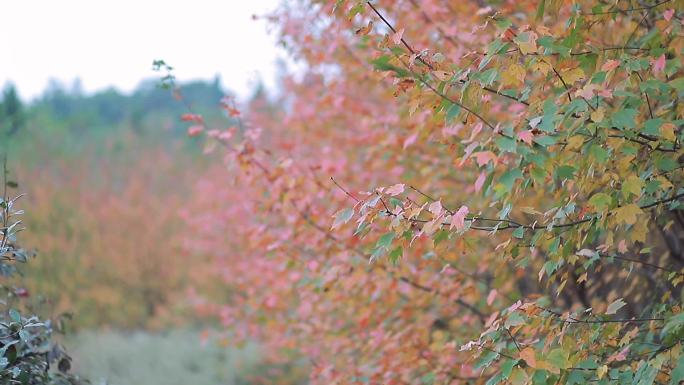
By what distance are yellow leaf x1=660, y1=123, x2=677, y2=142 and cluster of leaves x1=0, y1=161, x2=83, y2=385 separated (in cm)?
252

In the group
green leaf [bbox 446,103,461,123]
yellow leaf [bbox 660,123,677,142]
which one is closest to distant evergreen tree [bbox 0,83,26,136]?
green leaf [bbox 446,103,461,123]

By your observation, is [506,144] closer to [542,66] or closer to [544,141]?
[544,141]

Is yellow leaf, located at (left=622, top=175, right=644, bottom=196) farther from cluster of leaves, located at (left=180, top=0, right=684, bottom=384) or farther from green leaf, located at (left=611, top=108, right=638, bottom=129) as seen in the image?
green leaf, located at (left=611, top=108, right=638, bottom=129)

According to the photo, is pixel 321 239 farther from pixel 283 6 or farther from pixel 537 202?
pixel 283 6

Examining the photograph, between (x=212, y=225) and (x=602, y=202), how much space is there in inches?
408

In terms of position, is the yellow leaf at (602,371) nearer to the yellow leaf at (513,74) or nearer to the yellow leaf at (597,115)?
the yellow leaf at (597,115)

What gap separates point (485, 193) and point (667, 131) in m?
0.70

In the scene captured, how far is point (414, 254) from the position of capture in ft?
15.5

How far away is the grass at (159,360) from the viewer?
995 cm

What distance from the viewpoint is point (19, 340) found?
290 cm

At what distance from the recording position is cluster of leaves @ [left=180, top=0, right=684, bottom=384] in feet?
8.43

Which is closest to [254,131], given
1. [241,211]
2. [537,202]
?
[537,202]

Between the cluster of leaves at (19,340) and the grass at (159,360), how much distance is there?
591 cm

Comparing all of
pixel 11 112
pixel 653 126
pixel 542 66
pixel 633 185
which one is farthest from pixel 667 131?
pixel 11 112
